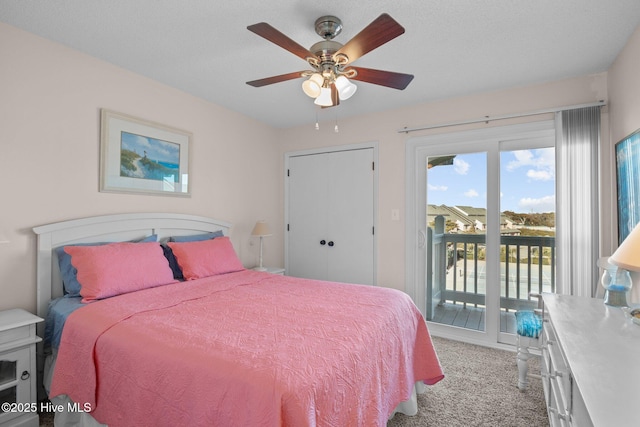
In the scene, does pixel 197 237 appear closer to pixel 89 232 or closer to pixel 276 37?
pixel 89 232

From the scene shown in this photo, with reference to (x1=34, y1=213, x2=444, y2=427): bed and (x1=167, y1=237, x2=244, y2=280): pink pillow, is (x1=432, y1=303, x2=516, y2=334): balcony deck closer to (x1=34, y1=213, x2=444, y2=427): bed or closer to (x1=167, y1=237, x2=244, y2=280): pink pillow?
(x1=34, y1=213, x2=444, y2=427): bed

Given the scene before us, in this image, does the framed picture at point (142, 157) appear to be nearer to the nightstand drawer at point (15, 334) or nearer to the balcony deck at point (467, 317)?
the nightstand drawer at point (15, 334)

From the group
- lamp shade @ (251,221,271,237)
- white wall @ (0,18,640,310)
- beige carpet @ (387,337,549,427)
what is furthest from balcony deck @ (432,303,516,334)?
lamp shade @ (251,221,271,237)

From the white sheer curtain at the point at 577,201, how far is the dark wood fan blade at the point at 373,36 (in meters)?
2.07

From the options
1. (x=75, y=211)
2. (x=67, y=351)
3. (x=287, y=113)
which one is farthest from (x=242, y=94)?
(x=67, y=351)

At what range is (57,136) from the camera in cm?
227

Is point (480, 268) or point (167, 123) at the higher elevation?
point (167, 123)

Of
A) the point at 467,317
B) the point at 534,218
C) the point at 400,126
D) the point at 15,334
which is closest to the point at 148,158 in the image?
the point at 15,334

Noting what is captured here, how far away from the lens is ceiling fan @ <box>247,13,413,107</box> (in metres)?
1.59

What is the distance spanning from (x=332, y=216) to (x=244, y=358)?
111 inches

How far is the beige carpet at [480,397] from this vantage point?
1.96 meters

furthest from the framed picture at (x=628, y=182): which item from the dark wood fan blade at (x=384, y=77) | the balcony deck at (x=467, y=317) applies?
the dark wood fan blade at (x=384, y=77)

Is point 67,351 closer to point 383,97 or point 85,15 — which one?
point 85,15

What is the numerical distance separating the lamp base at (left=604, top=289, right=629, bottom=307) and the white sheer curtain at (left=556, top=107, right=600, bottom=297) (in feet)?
3.04
